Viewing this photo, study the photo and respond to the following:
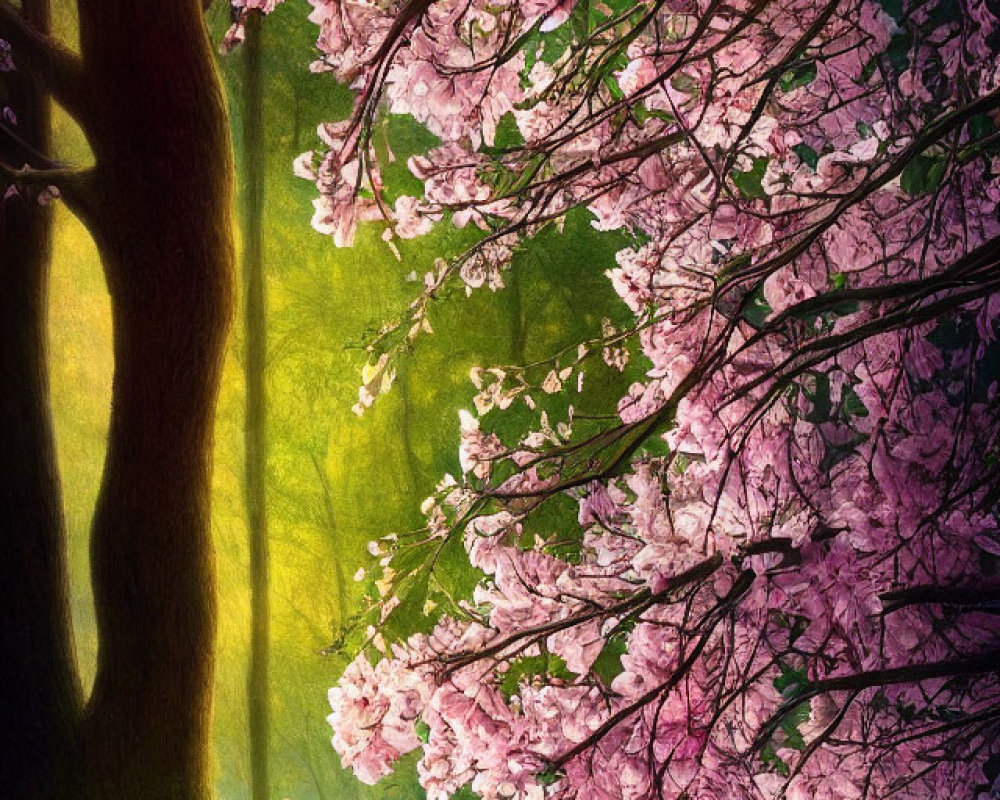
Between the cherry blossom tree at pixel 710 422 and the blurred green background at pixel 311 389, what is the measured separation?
0.16 ft

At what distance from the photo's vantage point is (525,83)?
1.68 m

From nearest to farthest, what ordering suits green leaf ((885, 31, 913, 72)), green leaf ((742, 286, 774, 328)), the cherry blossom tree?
the cherry blossom tree, green leaf ((885, 31, 913, 72)), green leaf ((742, 286, 774, 328))

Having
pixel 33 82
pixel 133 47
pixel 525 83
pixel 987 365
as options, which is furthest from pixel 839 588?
pixel 33 82

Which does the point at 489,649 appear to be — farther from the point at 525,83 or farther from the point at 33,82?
the point at 33,82

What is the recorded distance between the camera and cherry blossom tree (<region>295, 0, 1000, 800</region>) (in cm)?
144

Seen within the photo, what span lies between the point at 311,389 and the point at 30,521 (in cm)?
52

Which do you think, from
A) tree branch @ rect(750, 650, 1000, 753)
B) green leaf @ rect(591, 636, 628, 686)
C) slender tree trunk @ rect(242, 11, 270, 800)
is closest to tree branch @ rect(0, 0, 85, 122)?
slender tree trunk @ rect(242, 11, 270, 800)

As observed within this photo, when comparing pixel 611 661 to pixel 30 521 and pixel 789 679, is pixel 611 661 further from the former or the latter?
pixel 30 521

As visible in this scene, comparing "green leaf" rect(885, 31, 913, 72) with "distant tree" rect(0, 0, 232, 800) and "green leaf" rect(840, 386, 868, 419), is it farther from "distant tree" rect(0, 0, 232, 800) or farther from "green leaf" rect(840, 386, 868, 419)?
"distant tree" rect(0, 0, 232, 800)

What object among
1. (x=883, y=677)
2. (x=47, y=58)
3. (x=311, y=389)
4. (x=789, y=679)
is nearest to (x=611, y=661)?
(x=789, y=679)

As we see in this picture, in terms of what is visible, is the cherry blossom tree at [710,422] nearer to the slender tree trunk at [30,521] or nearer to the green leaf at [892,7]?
the green leaf at [892,7]

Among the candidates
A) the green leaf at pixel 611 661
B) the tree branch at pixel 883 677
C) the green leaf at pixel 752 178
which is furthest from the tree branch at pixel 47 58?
the tree branch at pixel 883 677

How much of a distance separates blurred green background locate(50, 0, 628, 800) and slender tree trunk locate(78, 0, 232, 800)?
1.3 inches

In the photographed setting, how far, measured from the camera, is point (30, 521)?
1.76 meters
